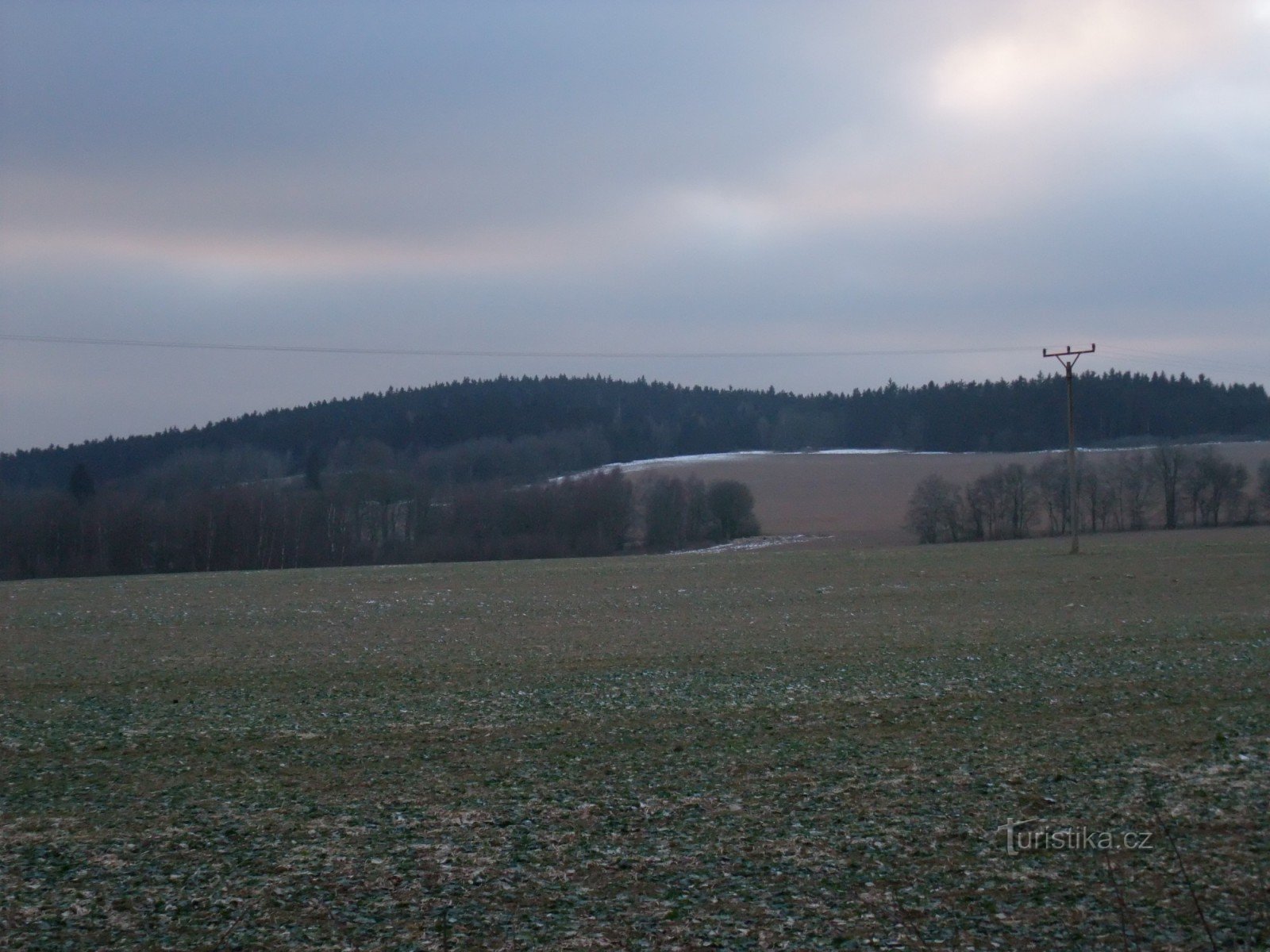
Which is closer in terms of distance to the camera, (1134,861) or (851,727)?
(1134,861)

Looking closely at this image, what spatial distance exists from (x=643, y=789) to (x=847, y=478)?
341 feet

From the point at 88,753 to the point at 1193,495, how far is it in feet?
301

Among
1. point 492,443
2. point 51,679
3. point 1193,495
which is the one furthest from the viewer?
point 492,443

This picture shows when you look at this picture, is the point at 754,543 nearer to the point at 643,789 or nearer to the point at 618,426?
the point at 643,789

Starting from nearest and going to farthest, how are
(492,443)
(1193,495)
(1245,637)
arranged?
(1245,637), (1193,495), (492,443)

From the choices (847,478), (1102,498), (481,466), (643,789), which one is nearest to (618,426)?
(481,466)

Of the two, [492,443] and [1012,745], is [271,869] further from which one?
[492,443]

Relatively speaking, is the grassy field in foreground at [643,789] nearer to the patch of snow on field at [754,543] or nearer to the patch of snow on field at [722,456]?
the patch of snow on field at [754,543]

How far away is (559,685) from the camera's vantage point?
15.5 m

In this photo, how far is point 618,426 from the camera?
534 feet

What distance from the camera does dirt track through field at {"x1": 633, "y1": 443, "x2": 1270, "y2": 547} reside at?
85.8 m

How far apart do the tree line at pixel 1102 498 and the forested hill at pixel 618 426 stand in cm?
3634

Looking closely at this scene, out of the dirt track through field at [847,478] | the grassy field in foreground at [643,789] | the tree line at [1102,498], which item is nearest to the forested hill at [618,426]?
the dirt track through field at [847,478]

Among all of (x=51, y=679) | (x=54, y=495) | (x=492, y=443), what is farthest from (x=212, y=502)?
(x=51, y=679)
